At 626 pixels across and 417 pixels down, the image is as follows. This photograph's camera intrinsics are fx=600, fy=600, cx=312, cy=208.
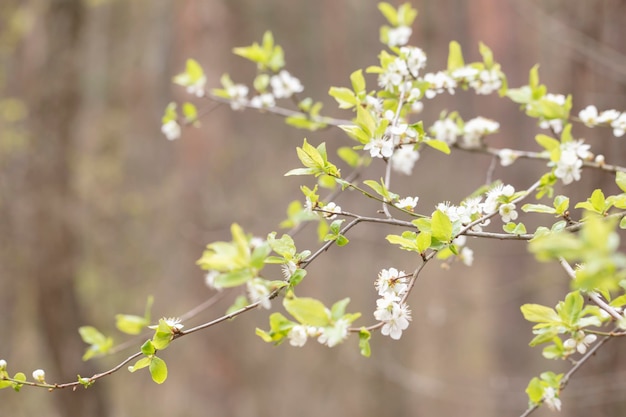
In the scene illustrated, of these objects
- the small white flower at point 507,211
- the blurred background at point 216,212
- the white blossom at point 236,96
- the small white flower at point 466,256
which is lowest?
the blurred background at point 216,212

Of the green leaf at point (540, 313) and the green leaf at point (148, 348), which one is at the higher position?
the green leaf at point (540, 313)

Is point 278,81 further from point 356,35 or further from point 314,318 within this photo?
point 356,35

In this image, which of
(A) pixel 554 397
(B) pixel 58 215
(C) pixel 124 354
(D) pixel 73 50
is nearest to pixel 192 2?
(D) pixel 73 50

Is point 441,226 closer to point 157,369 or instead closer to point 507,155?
point 157,369

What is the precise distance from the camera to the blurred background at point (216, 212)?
2883mm

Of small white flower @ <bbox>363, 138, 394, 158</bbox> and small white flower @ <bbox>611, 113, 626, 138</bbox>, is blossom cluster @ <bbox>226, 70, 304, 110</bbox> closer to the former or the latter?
small white flower @ <bbox>363, 138, 394, 158</bbox>

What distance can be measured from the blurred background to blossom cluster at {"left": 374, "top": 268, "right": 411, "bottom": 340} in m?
2.21

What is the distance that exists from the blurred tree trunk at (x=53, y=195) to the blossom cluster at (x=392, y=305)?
2.33 metres

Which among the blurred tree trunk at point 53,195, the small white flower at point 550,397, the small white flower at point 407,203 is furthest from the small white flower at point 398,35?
the blurred tree trunk at point 53,195

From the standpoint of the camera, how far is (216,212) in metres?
3.73

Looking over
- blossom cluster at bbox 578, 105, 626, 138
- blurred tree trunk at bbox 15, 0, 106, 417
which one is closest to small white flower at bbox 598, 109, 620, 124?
blossom cluster at bbox 578, 105, 626, 138

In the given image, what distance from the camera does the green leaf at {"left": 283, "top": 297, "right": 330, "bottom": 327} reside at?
63cm

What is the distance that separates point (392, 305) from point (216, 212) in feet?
10.0

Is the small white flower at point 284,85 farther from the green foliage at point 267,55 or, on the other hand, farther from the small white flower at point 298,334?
the small white flower at point 298,334
